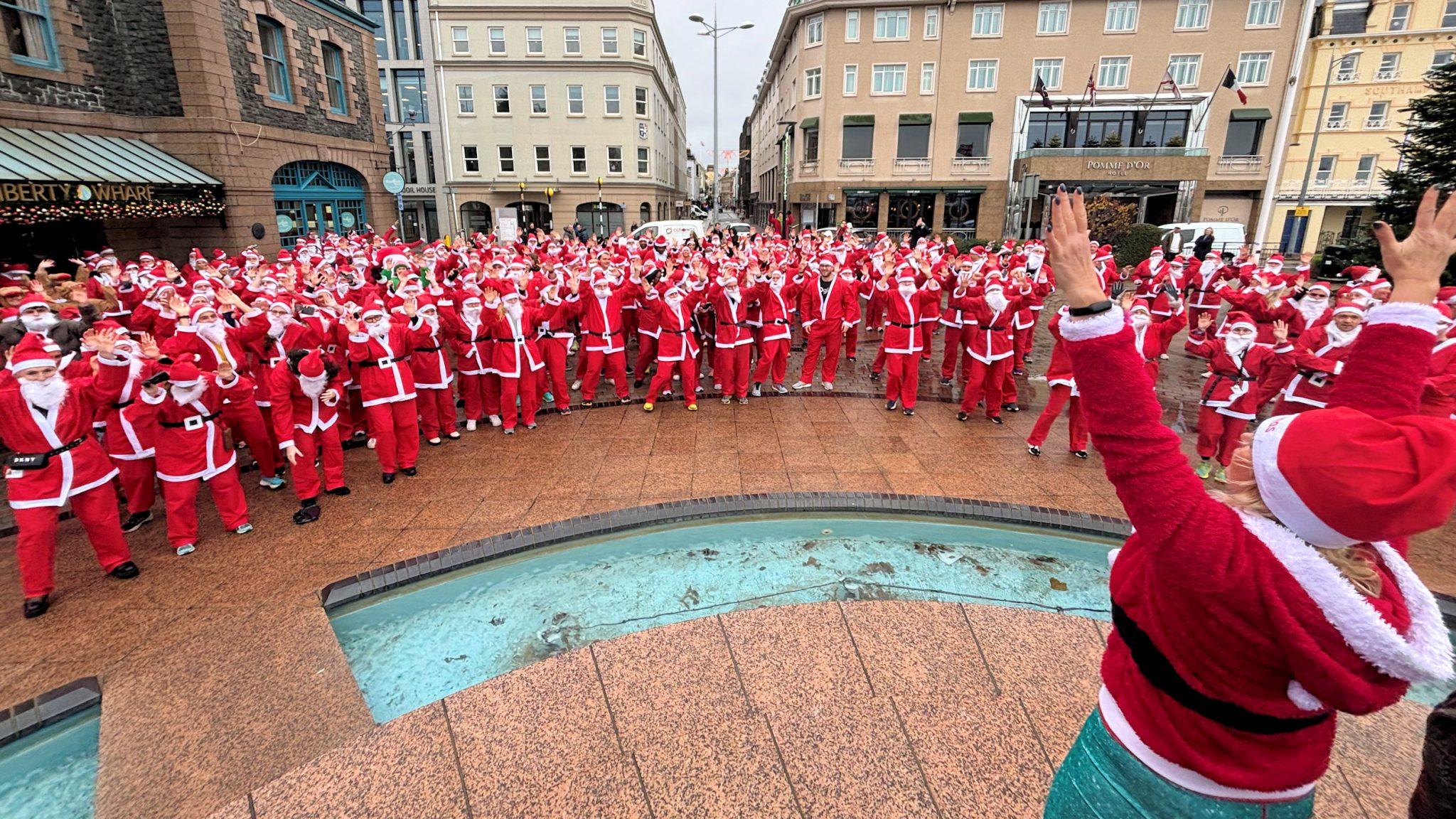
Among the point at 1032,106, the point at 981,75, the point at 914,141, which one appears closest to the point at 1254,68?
the point at 1032,106

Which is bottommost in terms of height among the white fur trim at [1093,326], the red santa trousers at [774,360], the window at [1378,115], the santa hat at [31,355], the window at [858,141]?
the red santa trousers at [774,360]

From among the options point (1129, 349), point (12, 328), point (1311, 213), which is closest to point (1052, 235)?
point (1129, 349)

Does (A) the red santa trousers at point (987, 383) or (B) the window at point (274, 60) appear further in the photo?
(B) the window at point (274, 60)

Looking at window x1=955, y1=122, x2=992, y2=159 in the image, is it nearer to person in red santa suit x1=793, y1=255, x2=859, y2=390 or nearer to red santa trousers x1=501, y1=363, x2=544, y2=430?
person in red santa suit x1=793, y1=255, x2=859, y2=390

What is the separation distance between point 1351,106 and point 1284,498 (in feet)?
172

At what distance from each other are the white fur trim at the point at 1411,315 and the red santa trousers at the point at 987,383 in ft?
23.8

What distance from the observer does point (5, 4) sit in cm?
1366

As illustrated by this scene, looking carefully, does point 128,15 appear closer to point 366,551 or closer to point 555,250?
point 555,250

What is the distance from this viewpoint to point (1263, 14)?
35.5 m

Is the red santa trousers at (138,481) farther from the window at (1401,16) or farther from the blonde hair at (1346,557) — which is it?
the window at (1401,16)

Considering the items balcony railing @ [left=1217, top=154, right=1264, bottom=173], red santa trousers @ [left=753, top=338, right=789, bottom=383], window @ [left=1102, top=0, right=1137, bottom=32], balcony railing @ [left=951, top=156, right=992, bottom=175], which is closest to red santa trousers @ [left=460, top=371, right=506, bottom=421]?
red santa trousers @ [left=753, top=338, right=789, bottom=383]

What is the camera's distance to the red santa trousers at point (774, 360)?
9719 millimetres

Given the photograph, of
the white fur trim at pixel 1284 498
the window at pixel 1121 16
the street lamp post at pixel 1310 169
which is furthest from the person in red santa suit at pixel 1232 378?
the street lamp post at pixel 1310 169

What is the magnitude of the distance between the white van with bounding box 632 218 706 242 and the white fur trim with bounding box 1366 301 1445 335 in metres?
19.4
